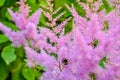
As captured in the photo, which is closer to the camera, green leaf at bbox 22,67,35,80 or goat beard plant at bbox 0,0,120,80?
goat beard plant at bbox 0,0,120,80

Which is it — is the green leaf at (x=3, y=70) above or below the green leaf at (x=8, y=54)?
below

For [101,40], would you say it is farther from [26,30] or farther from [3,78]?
[3,78]

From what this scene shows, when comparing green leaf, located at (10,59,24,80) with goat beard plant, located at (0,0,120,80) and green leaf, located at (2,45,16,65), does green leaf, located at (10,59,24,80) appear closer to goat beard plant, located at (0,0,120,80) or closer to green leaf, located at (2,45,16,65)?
green leaf, located at (2,45,16,65)

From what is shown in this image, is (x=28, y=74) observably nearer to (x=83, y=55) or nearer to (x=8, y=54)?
(x=8, y=54)

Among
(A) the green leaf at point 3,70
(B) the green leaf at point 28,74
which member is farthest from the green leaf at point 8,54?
(A) the green leaf at point 3,70

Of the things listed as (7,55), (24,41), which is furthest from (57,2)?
(24,41)

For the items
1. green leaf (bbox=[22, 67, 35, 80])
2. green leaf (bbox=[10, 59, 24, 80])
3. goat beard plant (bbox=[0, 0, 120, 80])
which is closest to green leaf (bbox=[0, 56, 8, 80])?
green leaf (bbox=[10, 59, 24, 80])

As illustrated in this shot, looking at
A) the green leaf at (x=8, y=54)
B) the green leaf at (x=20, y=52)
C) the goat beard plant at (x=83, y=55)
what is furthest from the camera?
the green leaf at (x=20, y=52)

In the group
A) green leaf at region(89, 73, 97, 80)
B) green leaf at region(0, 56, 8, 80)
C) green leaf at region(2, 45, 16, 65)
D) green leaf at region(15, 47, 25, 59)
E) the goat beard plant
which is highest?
the goat beard plant

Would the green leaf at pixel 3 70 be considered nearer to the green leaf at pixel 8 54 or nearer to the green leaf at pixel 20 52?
the green leaf at pixel 20 52

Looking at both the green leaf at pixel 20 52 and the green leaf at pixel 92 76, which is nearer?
the green leaf at pixel 92 76

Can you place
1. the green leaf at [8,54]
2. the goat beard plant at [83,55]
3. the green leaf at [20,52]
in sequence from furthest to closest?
the green leaf at [20,52], the green leaf at [8,54], the goat beard plant at [83,55]
